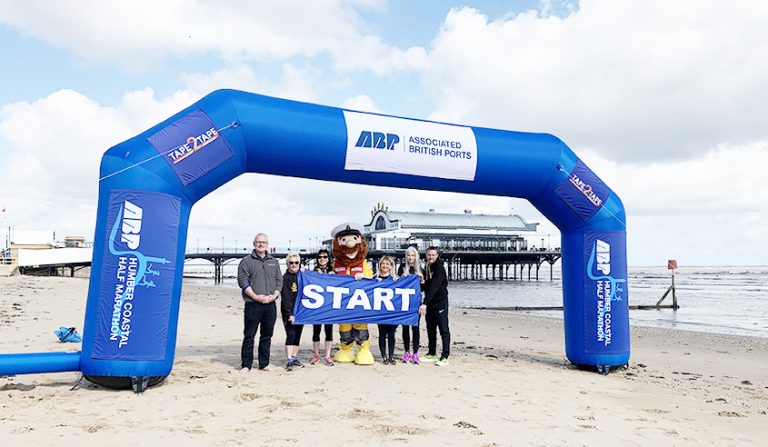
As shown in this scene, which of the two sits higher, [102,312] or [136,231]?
[136,231]

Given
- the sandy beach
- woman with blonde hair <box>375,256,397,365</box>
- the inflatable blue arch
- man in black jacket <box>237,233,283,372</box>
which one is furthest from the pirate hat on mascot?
the sandy beach

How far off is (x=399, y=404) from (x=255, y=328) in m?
2.24

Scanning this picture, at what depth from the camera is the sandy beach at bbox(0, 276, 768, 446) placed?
416cm

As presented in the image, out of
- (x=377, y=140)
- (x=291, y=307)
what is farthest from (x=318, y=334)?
(x=377, y=140)

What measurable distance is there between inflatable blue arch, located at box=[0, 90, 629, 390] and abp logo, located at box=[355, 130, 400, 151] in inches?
0.5

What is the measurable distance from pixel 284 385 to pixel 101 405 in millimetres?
1764

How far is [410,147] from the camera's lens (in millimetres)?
6840

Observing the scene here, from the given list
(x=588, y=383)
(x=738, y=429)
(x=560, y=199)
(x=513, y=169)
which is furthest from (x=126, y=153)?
(x=738, y=429)

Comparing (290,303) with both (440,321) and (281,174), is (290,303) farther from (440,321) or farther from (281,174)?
(440,321)

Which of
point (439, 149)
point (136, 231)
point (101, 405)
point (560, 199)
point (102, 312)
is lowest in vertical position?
point (101, 405)

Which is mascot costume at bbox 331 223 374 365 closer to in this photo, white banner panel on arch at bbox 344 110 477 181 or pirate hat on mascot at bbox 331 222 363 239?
pirate hat on mascot at bbox 331 222 363 239

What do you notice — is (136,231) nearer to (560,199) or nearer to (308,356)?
(308,356)

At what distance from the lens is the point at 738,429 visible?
474 cm

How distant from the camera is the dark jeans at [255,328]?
6531mm
